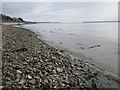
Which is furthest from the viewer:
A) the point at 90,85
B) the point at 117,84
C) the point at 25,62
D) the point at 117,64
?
the point at 117,64

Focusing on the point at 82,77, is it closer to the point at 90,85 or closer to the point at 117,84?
the point at 90,85

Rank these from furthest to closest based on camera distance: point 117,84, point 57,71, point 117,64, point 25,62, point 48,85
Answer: point 117,64
point 25,62
point 57,71
point 117,84
point 48,85

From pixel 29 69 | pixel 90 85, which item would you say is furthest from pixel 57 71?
pixel 90 85

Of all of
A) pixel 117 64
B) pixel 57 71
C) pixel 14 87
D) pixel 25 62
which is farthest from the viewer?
pixel 117 64

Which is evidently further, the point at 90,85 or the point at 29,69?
the point at 29,69

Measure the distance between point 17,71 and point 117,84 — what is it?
491 cm

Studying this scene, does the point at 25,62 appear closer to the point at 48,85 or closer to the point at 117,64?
the point at 48,85

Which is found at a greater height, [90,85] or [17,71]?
[17,71]

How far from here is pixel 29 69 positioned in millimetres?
8516

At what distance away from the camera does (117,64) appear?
12.1 m

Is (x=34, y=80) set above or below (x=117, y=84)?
above

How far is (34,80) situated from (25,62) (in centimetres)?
284

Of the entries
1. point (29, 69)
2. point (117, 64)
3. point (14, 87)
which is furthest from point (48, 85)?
point (117, 64)

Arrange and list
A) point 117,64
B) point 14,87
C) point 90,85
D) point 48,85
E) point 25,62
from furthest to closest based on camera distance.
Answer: point 117,64 → point 25,62 → point 90,85 → point 48,85 → point 14,87
